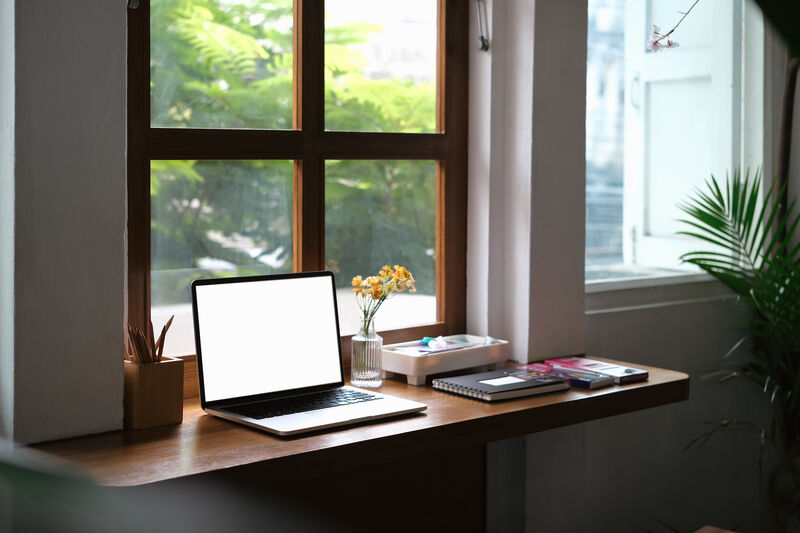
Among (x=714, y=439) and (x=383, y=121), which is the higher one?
(x=383, y=121)

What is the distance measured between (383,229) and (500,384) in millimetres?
592

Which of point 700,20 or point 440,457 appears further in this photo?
point 700,20

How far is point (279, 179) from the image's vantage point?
2.23m

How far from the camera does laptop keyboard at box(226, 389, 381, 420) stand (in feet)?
6.11

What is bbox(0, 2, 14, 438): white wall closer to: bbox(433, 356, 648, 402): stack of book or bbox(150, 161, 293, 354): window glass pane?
bbox(150, 161, 293, 354): window glass pane

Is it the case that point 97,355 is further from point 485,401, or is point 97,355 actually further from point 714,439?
point 714,439

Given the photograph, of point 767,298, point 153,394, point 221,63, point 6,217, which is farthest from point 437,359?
point 767,298

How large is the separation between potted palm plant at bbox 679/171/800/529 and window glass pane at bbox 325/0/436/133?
100cm

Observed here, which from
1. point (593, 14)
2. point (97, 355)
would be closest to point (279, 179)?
point (97, 355)

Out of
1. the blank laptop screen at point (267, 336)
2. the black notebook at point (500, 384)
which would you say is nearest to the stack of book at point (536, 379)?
the black notebook at point (500, 384)

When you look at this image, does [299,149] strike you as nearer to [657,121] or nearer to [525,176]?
[525,176]

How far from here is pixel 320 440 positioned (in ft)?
5.56

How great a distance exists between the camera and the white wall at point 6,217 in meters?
1.61

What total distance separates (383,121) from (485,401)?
33.9 inches
